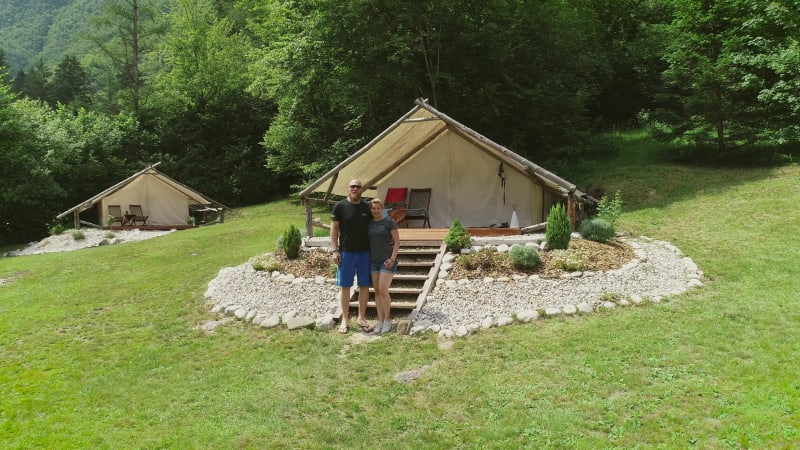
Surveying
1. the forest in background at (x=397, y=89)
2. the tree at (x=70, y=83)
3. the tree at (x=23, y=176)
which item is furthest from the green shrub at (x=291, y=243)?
the tree at (x=70, y=83)

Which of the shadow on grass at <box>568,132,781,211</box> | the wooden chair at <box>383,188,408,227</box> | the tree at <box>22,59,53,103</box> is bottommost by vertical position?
the wooden chair at <box>383,188,408,227</box>

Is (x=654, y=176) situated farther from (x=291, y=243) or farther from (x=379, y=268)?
(x=379, y=268)

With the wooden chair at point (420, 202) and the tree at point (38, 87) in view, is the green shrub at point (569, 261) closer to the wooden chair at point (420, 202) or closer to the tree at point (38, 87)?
the wooden chair at point (420, 202)

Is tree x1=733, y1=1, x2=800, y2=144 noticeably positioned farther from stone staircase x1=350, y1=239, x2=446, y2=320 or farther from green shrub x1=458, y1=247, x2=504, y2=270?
stone staircase x1=350, y1=239, x2=446, y2=320

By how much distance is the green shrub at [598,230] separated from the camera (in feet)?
32.4

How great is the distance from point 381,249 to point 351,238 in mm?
438

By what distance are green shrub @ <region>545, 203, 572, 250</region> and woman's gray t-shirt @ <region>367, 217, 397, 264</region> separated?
3.24 m

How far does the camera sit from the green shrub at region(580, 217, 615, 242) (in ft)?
32.4

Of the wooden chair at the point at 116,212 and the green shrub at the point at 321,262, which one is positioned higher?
the wooden chair at the point at 116,212

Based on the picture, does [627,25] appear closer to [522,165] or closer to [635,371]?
[522,165]

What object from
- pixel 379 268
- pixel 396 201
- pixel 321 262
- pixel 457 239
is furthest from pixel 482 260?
pixel 396 201

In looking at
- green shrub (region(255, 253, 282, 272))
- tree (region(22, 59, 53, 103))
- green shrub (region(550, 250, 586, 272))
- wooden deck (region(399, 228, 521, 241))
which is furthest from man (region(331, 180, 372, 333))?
tree (region(22, 59, 53, 103))

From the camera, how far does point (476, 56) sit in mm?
Result: 19703

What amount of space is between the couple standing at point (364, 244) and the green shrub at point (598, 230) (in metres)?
4.44
